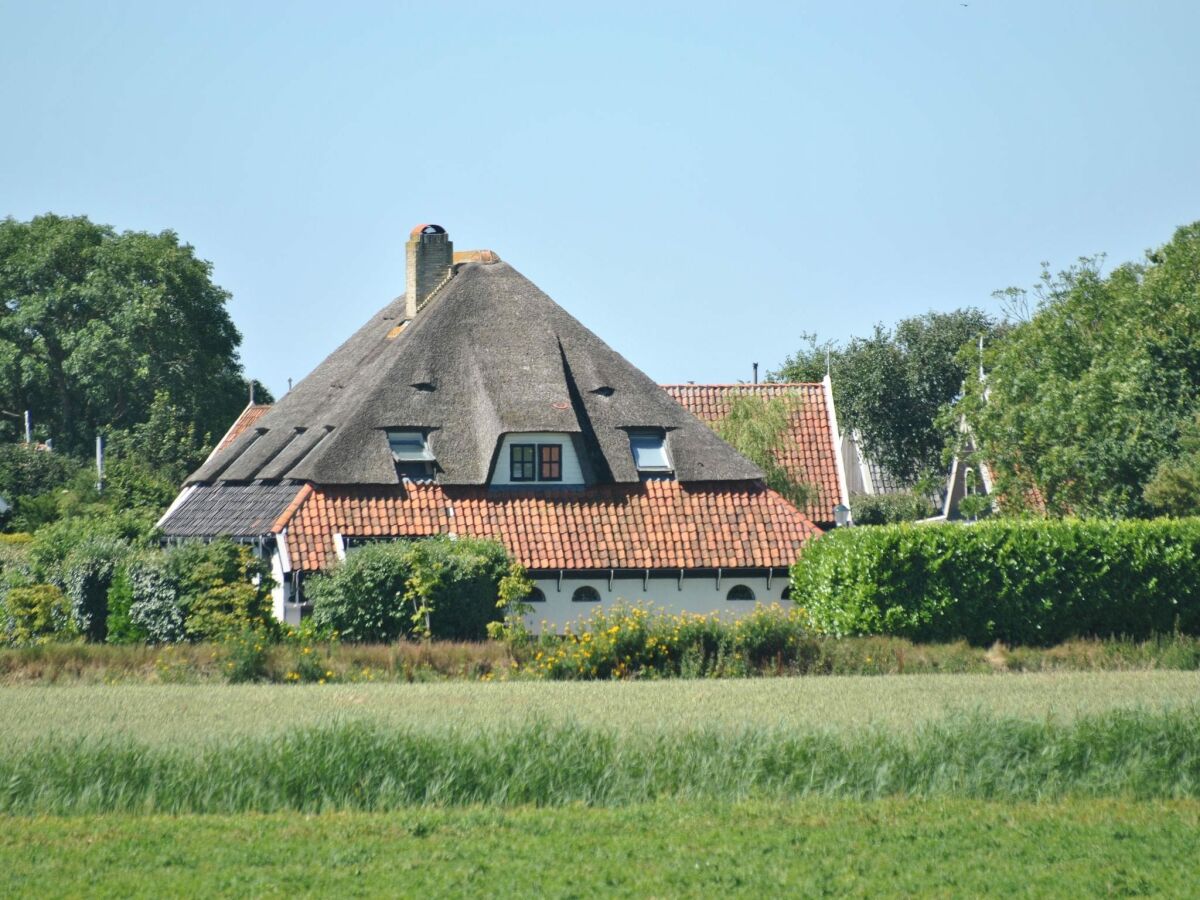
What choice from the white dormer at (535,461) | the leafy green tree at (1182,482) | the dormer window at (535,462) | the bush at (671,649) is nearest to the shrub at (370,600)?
the bush at (671,649)

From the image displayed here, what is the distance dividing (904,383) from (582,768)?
201ft

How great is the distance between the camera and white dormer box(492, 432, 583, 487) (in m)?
37.4

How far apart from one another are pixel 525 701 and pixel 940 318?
56630mm

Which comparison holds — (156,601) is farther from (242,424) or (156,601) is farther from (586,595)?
(242,424)

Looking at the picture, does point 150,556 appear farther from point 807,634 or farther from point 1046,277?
point 1046,277

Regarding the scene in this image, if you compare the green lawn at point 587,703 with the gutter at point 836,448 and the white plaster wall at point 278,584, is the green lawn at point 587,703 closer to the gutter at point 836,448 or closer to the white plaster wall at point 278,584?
the white plaster wall at point 278,584

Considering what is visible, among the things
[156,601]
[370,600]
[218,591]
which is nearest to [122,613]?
[156,601]

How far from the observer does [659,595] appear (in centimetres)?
3647

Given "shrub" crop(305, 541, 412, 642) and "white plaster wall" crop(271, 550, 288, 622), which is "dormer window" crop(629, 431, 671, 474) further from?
"shrub" crop(305, 541, 412, 642)

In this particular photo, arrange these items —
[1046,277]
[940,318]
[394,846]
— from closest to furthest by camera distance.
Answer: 1. [394,846]
2. [1046,277]
3. [940,318]

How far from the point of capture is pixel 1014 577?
97.7ft

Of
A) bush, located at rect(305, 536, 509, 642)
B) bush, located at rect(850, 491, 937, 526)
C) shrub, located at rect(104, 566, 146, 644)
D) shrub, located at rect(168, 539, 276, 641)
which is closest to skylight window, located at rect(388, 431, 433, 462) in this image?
bush, located at rect(305, 536, 509, 642)

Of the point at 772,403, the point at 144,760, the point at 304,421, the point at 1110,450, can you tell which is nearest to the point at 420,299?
the point at 304,421

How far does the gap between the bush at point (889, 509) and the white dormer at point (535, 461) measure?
29.2 meters
